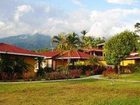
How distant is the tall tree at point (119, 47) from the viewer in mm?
55125

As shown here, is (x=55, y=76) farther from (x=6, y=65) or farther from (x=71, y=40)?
(x=71, y=40)

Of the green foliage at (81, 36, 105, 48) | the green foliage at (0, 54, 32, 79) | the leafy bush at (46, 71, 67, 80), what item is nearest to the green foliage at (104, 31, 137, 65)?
the leafy bush at (46, 71, 67, 80)

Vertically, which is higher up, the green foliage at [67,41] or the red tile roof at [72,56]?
the green foliage at [67,41]

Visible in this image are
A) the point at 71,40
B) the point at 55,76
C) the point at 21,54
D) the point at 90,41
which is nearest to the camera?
the point at 55,76

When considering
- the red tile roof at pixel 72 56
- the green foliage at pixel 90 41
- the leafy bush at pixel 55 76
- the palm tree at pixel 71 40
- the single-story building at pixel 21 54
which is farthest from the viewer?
the green foliage at pixel 90 41

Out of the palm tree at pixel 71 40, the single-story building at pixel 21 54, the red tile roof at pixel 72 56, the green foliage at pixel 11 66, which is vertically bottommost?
the green foliage at pixel 11 66

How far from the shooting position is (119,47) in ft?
181

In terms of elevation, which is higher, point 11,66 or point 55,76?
point 11,66

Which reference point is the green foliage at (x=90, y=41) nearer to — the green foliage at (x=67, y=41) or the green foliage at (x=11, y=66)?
the green foliage at (x=67, y=41)

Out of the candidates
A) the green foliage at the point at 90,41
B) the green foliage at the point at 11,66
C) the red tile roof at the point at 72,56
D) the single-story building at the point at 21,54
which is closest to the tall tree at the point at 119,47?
the red tile roof at the point at 72,56

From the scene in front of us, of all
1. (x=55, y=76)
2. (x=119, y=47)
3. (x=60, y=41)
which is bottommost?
(x=55, y=76)

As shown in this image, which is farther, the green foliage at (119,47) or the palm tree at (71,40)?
the palm tree at (71,40)

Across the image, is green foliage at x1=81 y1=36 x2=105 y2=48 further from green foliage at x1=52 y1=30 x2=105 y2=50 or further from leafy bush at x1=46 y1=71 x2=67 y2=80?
leafy bush at x1=46 y1=71 x2=67 y2=80

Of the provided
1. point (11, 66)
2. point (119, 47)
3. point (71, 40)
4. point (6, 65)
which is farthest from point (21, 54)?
point (71, 40)
